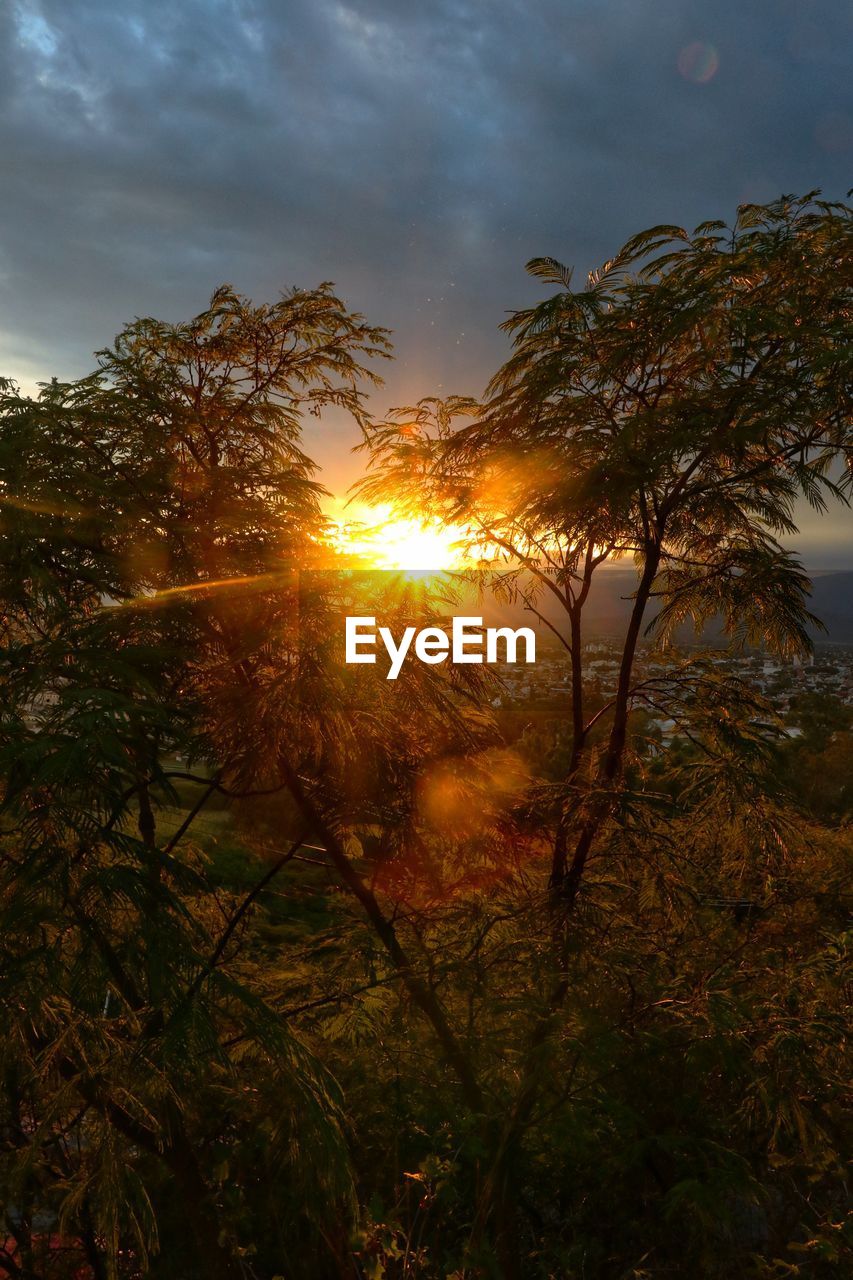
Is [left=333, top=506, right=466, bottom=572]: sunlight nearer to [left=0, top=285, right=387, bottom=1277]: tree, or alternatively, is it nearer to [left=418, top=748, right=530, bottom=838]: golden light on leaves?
[left=0, top=285, right=387, bottom=1277]: tree

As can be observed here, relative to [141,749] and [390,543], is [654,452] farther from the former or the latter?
[141,749]

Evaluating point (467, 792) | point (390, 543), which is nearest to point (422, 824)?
point (467, 792)

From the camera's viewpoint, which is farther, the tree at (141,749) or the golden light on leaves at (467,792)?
the golden light on leaves at (467,792)

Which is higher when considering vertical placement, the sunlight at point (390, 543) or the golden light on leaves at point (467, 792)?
the sunlight at point (390, 543)

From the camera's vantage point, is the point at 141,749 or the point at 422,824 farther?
the point at 422,824

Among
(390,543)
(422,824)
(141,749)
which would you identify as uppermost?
(390,543)

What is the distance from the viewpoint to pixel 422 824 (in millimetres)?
5320

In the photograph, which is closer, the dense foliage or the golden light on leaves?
the dense foliage

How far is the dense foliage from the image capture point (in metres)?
3.14

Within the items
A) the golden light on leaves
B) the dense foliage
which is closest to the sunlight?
the dense foliage

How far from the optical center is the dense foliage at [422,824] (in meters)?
3.14

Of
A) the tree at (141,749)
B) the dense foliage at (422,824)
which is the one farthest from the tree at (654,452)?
the tree at (141,749)

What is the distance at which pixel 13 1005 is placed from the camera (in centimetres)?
274

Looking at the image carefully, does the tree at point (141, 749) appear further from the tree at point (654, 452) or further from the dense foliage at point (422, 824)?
the tree at point (654, 452)
